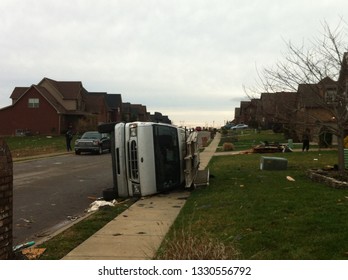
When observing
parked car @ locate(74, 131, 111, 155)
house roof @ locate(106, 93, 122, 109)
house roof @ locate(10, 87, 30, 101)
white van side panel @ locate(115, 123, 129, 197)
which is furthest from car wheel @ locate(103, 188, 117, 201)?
house roof @ locate(106, 93, 122, 109)

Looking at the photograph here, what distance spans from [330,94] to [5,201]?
9.76m

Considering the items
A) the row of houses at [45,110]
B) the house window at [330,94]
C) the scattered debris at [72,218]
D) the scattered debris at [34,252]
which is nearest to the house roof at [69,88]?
the row of houses at [45,110]

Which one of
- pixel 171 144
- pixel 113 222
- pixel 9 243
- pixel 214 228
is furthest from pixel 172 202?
pixel 9 243

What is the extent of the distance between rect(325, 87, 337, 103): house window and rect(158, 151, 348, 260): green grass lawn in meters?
2.27

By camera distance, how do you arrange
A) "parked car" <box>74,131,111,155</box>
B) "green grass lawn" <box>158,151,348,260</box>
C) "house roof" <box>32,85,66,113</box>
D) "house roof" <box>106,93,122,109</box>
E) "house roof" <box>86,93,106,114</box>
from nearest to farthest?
"green grass lawn" <box>158,151,348,260</box>, "parked car" <box>74,131,111,155</box>, "house roof" <box>32,85,66,113</box>, "house roof" <box>86,93,106,114</box>, "house roof" <box>106,93,122,109</box>

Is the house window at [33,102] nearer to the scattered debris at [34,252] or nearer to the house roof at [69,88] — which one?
the house roof at [69,88]

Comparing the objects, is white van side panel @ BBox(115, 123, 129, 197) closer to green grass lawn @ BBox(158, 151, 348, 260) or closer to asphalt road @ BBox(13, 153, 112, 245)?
asphalt road @ BBox(13, 153, 112, 245)

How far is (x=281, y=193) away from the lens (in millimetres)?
9805

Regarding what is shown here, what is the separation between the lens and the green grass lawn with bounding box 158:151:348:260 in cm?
524

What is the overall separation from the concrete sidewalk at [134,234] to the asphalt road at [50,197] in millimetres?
1195

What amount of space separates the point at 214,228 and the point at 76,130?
5400 cm

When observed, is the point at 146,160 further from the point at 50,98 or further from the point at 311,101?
the point at 50,98

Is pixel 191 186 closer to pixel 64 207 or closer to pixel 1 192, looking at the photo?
pixel 64 207

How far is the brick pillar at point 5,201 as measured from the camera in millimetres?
4594
